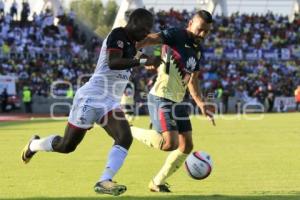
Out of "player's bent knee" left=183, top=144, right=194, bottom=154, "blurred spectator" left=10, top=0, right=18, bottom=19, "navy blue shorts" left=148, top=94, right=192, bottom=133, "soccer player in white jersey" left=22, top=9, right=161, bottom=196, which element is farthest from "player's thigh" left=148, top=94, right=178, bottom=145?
"blurred spectator" left=10, top=0, right=18, bottom=19

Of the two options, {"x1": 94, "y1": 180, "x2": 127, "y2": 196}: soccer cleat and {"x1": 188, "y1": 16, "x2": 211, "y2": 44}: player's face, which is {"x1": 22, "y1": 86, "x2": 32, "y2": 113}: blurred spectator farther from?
{"x1": 94, "y1": 180, "x2": 127, "y2": 196}: soccer cleat

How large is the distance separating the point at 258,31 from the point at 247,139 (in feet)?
118

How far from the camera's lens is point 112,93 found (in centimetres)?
862

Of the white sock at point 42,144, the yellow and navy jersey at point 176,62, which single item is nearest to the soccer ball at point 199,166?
the yellow and navy jersey at point 176,62

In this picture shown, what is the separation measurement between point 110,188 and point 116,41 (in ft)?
5.67

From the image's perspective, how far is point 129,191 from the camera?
9461 millimetres

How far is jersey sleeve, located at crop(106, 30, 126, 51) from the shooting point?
831cm

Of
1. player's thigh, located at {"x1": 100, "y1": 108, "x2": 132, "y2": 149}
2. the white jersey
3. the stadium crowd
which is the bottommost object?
the stadium crowd

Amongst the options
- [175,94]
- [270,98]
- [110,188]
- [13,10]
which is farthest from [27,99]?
[110,188]

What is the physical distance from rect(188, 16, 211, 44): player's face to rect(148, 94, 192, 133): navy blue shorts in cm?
95

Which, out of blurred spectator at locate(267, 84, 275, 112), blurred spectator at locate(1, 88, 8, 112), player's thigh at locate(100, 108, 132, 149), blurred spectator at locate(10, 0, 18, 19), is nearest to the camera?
player's thigh at locate(100, 108, 132, 149)

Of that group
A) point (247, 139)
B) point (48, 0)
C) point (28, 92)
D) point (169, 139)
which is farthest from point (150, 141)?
point (48, 0)

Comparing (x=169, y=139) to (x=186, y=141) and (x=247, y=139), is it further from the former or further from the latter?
(x=247, y=139)

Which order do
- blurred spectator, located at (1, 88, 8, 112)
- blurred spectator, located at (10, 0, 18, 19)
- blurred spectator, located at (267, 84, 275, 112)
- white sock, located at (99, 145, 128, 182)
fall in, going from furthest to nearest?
blurred spectator, located at (10, 0, 18, 19), blurred spectator, located at (267, 84, 275, 112), blurred spectator, located at (1, 88, 8, 112), white sock, located at (99, 145, 128, 182)
